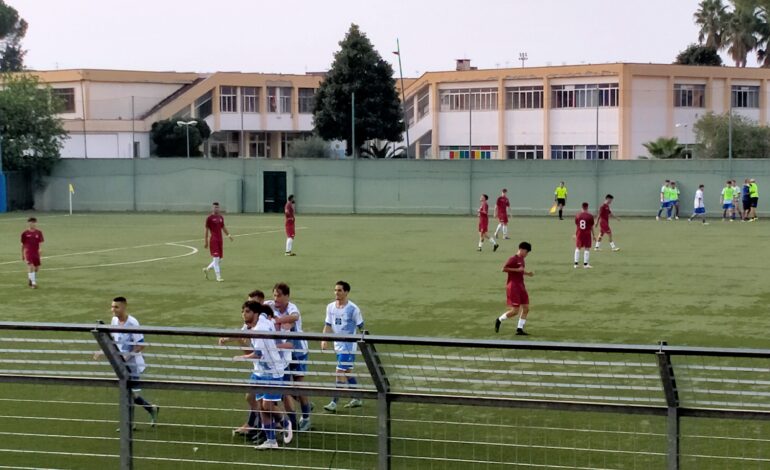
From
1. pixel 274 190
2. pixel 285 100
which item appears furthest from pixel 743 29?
pixel 274 190

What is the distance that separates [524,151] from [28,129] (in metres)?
32.6

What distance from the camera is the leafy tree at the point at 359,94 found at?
74625 millimetres

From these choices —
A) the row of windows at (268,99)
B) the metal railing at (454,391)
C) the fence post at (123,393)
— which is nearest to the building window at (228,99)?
the row of windows at (268,99)

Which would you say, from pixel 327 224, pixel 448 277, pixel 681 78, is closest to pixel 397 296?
pixel 448 277

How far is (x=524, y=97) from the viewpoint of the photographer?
258 ft

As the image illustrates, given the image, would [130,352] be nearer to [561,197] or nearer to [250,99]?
[561,197]

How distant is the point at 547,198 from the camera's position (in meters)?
58.4

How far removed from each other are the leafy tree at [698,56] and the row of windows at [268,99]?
98.0 ft

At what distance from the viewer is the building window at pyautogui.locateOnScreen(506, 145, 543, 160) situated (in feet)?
255

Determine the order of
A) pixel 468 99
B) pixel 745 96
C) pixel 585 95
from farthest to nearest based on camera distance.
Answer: pixel 468 99
pixel 745 96
pixel 585 95

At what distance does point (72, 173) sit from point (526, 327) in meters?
48.8

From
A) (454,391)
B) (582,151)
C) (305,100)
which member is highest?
(305,100)

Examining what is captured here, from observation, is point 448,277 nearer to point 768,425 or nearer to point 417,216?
point 768,425

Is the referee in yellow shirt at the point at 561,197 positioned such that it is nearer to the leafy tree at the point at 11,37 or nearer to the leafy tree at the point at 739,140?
the leafy tree at the point at 739,140
